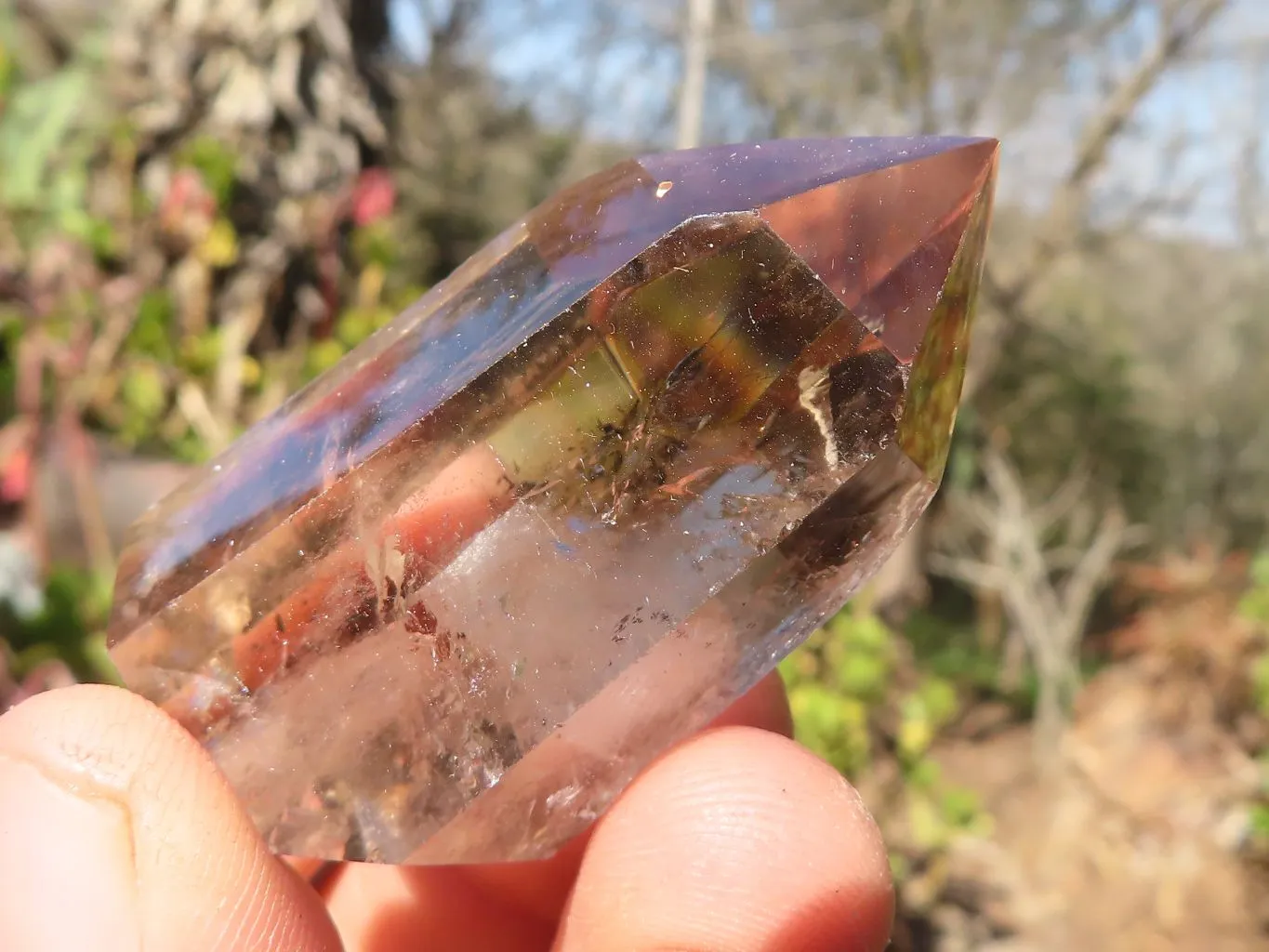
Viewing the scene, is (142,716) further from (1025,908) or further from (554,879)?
(1025,908)

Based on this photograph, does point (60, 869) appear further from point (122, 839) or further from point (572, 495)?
point (572, 495)

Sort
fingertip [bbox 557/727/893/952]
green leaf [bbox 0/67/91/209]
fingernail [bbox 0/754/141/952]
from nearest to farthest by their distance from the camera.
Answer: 1. fingernail [bbox 0/754/141/952]
2. fingertip [bbox 557/727/893/952]
3. green leaf [bbox 0/67/91/209]

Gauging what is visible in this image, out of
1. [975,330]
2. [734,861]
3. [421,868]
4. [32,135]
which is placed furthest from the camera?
[975,330]

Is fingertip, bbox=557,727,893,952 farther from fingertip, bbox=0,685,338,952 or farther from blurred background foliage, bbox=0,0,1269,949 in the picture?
blurred background foliage, bbox=0,0,1269,949

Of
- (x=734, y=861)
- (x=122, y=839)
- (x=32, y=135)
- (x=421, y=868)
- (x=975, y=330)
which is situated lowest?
(x=975, y=330)

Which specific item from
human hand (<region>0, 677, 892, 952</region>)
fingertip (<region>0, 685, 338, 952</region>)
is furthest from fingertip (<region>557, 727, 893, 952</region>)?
fingertip (<region>0, 685, 338, 952</region>)

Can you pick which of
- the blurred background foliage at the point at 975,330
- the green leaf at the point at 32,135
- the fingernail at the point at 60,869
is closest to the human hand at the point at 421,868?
the fingernail at the point at 60,869

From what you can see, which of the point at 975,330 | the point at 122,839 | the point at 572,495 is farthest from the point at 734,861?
the point at 975,330
